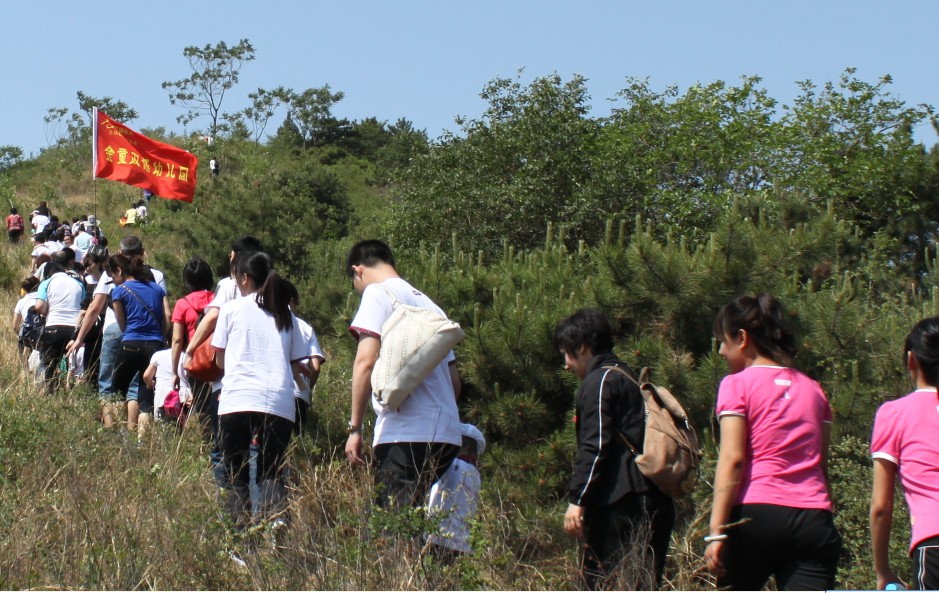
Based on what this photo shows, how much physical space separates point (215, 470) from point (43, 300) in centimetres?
489

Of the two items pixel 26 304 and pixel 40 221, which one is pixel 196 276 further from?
pixel 40 221

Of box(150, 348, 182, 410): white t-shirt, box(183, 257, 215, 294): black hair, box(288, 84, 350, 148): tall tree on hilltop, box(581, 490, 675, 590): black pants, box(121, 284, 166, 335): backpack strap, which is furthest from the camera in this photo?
box(288, 84, 350, 148): tall tree on hilltop

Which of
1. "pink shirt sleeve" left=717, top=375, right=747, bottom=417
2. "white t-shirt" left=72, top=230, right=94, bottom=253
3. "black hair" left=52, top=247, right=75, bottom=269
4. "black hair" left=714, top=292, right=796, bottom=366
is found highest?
"white t-shirt" left=72, top=230, right=94, bottom=253

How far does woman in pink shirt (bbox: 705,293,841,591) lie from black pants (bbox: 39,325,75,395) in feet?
24.1

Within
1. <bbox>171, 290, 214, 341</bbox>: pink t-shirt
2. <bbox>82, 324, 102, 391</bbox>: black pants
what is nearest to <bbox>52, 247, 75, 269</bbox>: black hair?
<bbox>82, 324, 102, 391</bbox>: black pants

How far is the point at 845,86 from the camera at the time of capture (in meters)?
20.2

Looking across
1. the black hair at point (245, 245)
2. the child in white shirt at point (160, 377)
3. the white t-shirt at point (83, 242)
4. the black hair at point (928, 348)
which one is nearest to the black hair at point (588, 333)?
the black hair at point (928, 348)

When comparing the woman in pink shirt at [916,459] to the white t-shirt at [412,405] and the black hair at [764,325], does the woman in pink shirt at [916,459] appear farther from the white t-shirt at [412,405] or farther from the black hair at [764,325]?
the white t-shirt at [412,405]

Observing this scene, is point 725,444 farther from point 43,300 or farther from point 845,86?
point 845,86

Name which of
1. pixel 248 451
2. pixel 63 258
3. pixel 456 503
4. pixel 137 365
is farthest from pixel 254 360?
pixel 63 258

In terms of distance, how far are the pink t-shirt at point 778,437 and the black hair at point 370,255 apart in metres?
1.82

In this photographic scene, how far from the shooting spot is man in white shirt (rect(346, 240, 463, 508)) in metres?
4.35

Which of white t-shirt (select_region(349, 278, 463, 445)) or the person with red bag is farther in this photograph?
the person with red bag

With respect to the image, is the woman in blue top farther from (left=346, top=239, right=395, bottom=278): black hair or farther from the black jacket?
the black jacket
